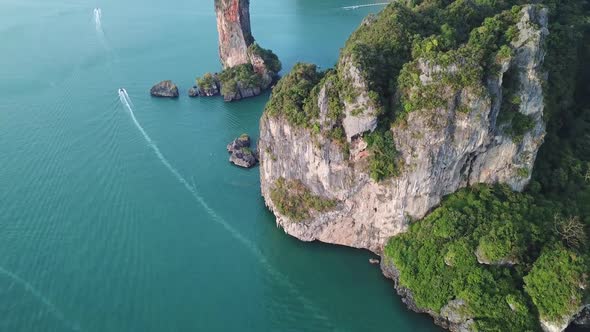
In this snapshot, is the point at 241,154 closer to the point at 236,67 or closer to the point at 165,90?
the point at 236,67

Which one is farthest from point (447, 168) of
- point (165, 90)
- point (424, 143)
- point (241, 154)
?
point (165, 90)

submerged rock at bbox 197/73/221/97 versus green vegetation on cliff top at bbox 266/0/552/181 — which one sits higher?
green vegetation on cliff top at bbox 266/0/552/181

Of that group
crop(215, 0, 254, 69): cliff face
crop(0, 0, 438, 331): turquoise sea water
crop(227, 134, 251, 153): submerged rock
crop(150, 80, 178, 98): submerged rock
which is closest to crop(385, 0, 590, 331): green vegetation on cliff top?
crop(0, 0, 438, 331): turquoise sea water

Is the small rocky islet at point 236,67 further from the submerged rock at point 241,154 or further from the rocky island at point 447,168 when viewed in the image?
the rocky island at point 447,168

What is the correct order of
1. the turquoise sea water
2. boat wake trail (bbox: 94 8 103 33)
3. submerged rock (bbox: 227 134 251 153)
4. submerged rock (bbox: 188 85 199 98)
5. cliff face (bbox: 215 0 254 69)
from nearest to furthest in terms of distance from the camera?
the turquoise sea water, submerged rock (bbox: 227 134 251 153), submerged rock (bbox: 188 85 199 98), cliff face (bbox: 215 0 254 69), boat wake trail (bbox: 94 8 103 33)

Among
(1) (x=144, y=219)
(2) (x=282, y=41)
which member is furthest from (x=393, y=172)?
(2) (x=282, y=41)

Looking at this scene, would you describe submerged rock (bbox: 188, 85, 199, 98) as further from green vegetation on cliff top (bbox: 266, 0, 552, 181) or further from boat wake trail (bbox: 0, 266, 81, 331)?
boat wake trail (bbox: 0, 266, 81, 331)
